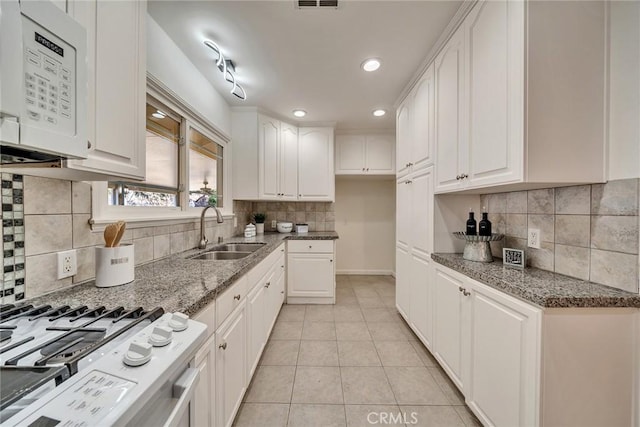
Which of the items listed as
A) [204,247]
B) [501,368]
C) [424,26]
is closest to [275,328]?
[204,247]

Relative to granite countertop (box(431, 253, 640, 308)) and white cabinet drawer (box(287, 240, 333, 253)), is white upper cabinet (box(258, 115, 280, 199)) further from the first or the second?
granite countertop (box(431, 253, 640, 308))

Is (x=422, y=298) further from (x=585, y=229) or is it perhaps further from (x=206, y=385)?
(x=206, y=385)

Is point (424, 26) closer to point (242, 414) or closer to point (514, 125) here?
point (514, 125)

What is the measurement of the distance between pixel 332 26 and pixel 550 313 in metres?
1.95

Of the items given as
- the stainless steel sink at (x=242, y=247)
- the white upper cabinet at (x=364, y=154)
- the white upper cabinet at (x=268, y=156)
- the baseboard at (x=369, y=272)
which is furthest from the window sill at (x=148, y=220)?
the baseboard at (x=369, y=272)

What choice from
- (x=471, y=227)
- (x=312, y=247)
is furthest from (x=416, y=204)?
(x=312, y=247)

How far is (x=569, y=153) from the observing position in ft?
3.51

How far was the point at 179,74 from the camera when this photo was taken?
178 cm

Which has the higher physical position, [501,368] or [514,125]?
Answer: [514,125]

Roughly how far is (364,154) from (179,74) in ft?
8.44

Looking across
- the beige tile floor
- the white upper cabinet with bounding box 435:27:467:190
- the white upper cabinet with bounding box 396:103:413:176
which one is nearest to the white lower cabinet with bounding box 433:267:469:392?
the beige tile floor

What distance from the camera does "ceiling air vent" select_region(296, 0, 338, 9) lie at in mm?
1387

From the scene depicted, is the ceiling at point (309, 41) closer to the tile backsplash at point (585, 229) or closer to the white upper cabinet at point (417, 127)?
the white upper cabinet at point (417, 127)

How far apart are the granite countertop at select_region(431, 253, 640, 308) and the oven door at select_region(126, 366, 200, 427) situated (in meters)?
1.27
